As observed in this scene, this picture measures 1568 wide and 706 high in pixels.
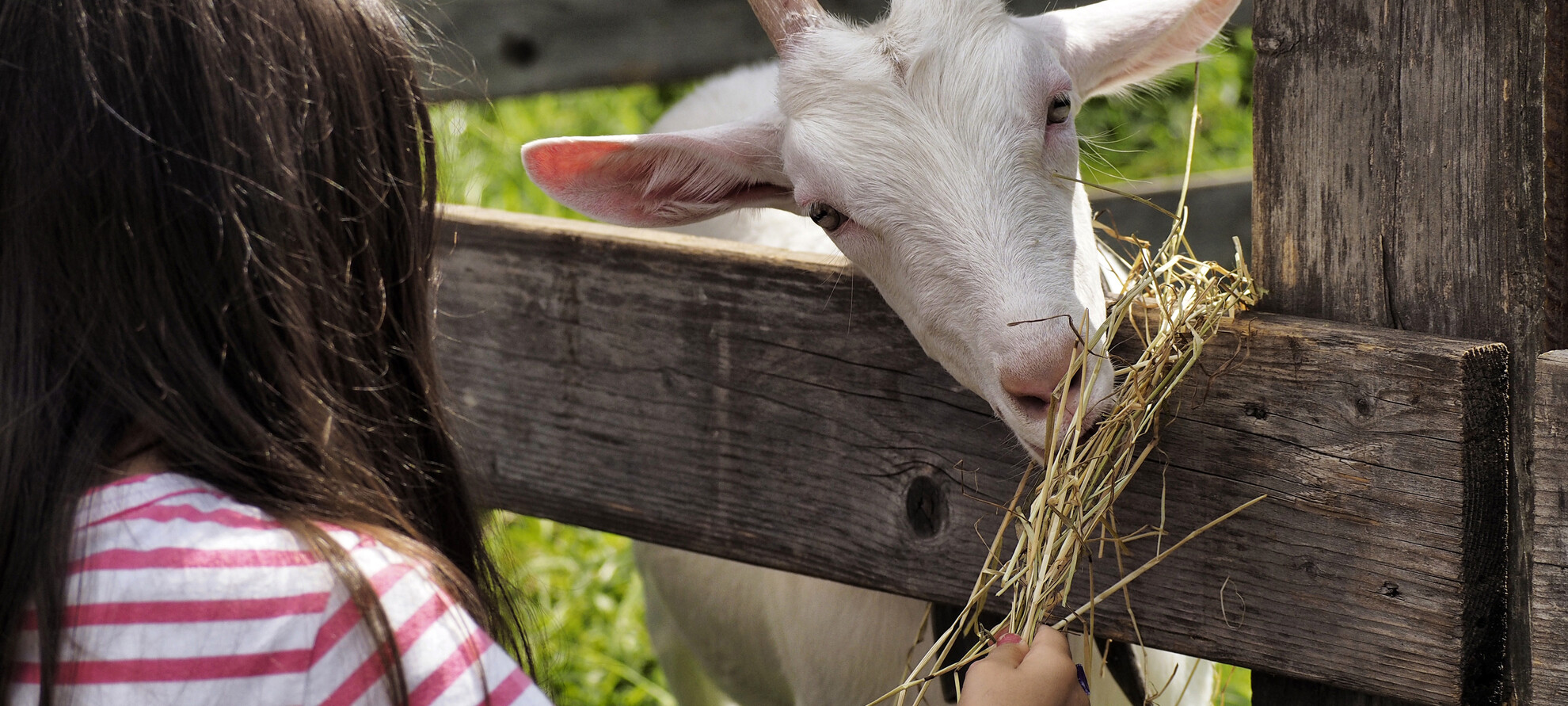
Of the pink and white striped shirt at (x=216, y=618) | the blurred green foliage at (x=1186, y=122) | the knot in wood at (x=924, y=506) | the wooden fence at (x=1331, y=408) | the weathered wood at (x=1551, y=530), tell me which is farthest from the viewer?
the blurred green foliage at (x=1186, y=122)

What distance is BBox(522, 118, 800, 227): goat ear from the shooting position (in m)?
1.83

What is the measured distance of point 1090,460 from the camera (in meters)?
1.40

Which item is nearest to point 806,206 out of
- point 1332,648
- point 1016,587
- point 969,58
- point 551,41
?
point 969,58

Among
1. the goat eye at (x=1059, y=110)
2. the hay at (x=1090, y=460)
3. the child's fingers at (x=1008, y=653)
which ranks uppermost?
the goat eye at (x=1059, y=110)

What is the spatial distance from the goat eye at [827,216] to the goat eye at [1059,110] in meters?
0.30

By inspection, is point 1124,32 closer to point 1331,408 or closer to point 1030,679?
point 1331,408

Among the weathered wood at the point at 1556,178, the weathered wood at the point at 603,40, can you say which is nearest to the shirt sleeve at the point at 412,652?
the weathered wood at the point at 1556,178

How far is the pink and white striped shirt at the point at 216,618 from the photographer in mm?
1018

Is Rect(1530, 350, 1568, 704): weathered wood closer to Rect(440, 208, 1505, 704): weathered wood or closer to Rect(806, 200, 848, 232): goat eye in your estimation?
Rect(440, 208, 1505, 704): weathered wood

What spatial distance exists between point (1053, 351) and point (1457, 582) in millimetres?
466

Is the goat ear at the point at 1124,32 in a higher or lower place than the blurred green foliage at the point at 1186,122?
higher

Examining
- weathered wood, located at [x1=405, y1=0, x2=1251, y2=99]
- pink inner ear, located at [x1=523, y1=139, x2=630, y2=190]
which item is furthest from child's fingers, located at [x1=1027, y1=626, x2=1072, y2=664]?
weathered wood, located at [x1=405, y1=0, x2=1251, y2=99]

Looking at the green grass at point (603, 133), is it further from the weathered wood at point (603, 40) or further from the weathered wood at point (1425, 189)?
the weathered wood at point (1425, 189)

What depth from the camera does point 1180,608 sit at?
147 cm
